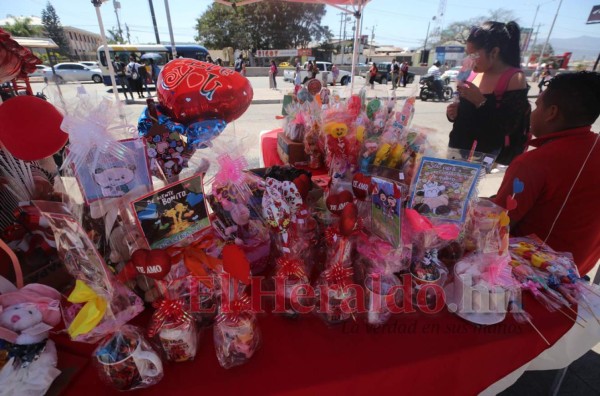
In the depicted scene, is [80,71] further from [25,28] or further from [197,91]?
[25,28]

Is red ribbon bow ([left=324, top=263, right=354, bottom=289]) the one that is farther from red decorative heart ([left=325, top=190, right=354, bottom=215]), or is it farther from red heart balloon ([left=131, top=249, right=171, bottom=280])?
red heart balloon ([left=131, top=249, right=171, bottom=280])

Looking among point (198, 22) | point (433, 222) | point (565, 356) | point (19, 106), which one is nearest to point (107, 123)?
point (19, 106)

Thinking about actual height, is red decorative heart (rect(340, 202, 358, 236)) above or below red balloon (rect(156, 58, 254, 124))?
below

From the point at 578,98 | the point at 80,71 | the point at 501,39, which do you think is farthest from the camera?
the point at 80,71

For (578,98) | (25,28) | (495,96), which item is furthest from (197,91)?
(25,28)

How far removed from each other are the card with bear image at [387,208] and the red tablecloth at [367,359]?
305 mm

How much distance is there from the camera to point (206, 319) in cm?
90

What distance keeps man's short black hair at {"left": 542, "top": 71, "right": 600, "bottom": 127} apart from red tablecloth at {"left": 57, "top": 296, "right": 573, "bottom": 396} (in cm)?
95

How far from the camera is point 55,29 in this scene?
35344mm

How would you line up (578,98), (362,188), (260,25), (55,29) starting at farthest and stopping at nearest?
(55,29)
(260,25)
(578,98)
(362,188)

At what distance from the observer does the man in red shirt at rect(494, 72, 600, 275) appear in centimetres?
126

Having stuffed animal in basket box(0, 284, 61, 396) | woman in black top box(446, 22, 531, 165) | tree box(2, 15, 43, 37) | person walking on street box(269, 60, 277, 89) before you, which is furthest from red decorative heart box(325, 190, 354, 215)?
tree box(2, 15, 43, 37)

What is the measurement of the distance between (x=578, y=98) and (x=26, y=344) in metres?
2.23

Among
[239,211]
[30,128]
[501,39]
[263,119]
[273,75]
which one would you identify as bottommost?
[263,119]
